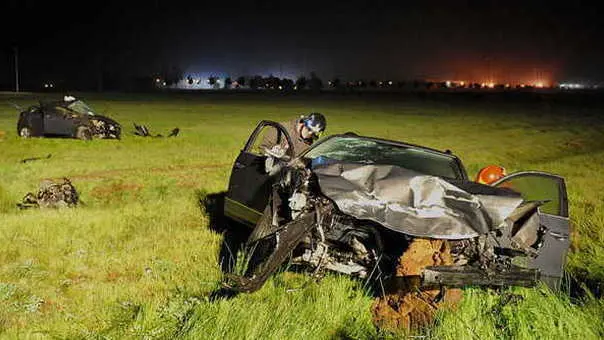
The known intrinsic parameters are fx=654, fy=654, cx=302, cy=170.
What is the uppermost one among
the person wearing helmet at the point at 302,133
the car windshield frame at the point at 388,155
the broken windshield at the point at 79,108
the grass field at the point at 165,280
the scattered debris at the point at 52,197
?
the broken windshield at the point at 79,108

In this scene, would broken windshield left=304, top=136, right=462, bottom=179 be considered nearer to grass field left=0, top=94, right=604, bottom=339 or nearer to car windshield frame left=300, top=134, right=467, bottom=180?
car windshield frame left=300, top=134, right=467, bottom=180

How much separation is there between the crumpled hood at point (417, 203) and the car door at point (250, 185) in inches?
72.7

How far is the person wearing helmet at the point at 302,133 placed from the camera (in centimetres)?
768

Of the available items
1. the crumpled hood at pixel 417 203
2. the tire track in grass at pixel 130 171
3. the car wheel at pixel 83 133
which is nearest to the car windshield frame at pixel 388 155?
the crumpled hood at pixel 417 203

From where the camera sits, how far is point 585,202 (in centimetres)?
1188

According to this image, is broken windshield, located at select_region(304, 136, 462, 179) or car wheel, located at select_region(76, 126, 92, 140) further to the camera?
car wheel, located at select_region(76, 126, 92, 140)

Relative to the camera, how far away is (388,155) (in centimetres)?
699

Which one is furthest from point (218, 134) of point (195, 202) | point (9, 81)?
point (9, 81)

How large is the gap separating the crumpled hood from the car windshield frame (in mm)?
1666

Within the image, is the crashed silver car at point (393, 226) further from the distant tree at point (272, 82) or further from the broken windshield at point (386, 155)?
the distant tree at point (272, 82)

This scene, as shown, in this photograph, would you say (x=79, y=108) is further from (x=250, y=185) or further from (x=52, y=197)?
(x=250, y=185)

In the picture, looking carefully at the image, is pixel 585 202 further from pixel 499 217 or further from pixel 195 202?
pixel 499 217

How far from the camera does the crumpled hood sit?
15.8 ft

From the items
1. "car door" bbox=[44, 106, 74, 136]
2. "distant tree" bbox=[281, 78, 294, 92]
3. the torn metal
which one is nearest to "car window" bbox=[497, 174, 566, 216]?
the torn metal
